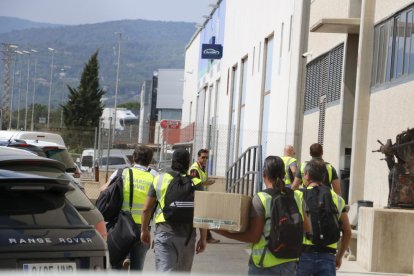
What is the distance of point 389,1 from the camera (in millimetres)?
20953

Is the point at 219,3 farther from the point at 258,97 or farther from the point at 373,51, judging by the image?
the point at 373,51

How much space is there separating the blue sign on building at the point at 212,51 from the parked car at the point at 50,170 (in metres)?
46.8

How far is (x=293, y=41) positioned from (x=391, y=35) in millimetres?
11264

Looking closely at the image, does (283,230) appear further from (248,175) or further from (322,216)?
(248,175)

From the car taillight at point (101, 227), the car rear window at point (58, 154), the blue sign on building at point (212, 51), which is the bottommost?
the car taillight at point (101, 227)

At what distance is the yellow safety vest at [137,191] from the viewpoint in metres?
10.8

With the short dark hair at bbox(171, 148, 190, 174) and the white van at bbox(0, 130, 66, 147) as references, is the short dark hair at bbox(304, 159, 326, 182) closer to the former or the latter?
the short dark hair at bbox(171, 148, 190, 174)

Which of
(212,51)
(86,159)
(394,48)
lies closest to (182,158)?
(394,48)

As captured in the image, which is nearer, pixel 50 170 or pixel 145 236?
pixel 50 170

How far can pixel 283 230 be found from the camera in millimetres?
8336

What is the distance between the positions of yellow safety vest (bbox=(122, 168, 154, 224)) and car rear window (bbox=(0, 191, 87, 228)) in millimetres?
2631

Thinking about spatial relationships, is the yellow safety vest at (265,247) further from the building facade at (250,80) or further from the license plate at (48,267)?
the building facade at (250,80)

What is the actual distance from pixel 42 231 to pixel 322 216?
2732 millimetres

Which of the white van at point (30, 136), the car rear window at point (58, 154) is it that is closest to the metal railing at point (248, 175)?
the white van at point (30, 136)
